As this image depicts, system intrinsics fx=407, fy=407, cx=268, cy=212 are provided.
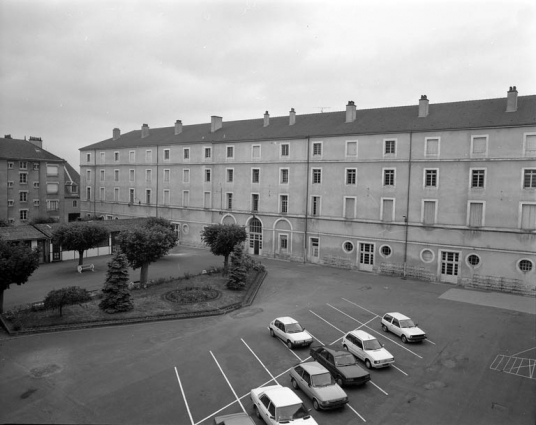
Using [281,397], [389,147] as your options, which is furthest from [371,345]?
[389,147]

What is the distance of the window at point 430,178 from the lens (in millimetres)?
40375

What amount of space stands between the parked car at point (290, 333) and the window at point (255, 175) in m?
30.1

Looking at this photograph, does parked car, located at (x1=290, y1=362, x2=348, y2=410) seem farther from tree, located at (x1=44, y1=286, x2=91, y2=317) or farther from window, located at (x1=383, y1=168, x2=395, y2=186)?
window, located at (x1=383, y1=168, x2=395, y2=186)

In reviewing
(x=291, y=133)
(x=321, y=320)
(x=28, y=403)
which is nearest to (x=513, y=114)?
(x=291, y=133)

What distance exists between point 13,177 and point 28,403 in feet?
190

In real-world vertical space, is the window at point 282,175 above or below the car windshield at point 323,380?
above

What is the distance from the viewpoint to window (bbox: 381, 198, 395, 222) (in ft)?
140

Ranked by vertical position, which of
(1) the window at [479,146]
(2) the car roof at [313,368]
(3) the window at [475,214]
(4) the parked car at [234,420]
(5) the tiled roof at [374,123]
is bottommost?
(4) the parked car at [234,420]

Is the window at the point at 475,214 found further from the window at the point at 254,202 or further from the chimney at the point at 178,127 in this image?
the chimney at the point at 178,127

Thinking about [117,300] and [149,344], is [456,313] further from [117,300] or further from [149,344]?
[117,300]

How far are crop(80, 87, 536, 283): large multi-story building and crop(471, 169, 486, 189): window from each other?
88 mm

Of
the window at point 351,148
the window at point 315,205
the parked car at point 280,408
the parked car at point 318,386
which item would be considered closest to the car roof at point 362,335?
the parked car at point 318,386

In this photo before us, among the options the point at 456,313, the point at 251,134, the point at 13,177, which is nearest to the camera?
the point at 456,313

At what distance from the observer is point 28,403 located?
54.9 feet
